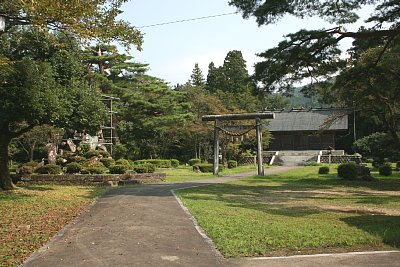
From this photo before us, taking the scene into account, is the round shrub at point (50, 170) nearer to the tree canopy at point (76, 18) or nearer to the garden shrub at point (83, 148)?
the garden shrub at point (83, 148)

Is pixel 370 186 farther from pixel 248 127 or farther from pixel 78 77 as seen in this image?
pixel 78 77

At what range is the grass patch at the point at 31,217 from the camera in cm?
625

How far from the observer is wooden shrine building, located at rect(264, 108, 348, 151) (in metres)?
42.5

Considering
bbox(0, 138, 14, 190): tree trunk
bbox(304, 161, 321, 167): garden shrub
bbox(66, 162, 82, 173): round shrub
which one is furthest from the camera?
bbox(304, 161, 321, 167): garden shrub

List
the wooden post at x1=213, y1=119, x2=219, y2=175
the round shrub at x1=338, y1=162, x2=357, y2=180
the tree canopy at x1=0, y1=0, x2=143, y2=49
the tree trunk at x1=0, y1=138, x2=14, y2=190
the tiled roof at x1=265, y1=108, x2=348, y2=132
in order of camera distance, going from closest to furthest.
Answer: the tree canopy at x1=0, y1=0, x2=143, y2=49 → the tree trunk at x1=0, y1=138, x2=14, y2=190 → the round shrub at x1=338, y1=162, x2=357, y2=180 → the wooden post at x1=213, y1=119, x2=219, y2=175 → the tiled roof at x1=265, y1=108, x2=348, y2=132

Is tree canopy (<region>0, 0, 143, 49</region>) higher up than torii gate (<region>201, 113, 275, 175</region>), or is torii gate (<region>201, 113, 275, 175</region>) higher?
tree canopy (<region>0, 0, 143, 49</region>)

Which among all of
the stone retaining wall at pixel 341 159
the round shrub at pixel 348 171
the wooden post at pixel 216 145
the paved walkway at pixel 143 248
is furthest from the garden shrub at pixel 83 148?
the stone retaining wall at pixel 341 159

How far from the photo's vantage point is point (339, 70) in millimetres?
13922

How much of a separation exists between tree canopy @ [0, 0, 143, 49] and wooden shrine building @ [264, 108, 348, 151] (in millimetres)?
Result: 34637

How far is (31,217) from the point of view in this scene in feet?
30.5

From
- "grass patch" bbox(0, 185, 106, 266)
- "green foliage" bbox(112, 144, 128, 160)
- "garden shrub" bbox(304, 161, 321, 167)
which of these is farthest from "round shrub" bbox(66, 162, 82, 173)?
"garden shrub" bbox(304, 161, 321, 167)

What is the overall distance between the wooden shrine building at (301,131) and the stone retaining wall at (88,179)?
88.8ft

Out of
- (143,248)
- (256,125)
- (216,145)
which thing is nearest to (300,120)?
(256,125)

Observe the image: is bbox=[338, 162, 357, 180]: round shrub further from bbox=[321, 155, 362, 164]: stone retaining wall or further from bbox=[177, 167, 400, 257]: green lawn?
bbox=[321, 155, 362, 164]: stone retaining wall
